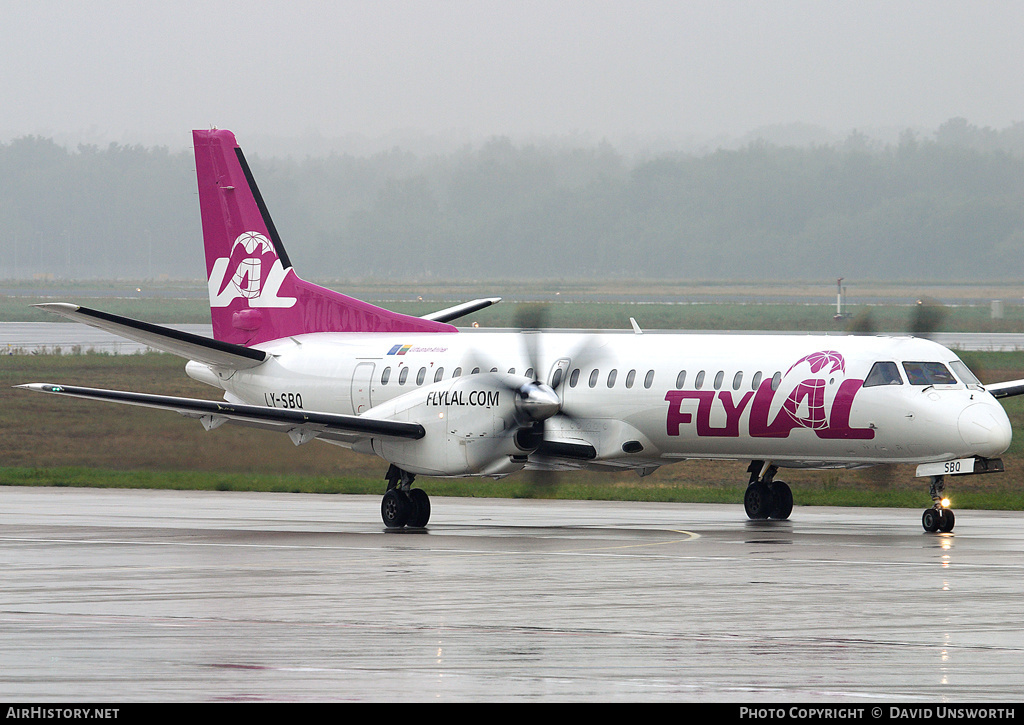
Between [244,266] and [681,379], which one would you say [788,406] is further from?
[244,266]

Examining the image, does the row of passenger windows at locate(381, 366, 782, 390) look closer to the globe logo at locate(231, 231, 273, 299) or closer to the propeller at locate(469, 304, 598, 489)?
the propeller at locate(469, 304, 598, 489)

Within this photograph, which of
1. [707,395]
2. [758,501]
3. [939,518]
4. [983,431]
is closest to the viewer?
[983,431]

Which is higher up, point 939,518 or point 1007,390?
point 1007,390

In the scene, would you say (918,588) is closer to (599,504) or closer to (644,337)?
(644,337)

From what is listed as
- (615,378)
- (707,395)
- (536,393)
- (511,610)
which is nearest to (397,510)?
(536,393)

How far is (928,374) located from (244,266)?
14376 millimetres

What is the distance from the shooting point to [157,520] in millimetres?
26500

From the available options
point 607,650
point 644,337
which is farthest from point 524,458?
point 607,650

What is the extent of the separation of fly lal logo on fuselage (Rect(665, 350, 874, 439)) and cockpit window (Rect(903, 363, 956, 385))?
0.86 metres

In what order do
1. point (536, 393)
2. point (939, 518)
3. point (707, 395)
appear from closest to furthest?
point (939, 518), point (536, 393), point (707, 395)

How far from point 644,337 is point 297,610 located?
13714mm

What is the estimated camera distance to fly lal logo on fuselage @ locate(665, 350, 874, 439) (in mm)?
24328

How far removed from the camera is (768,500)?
88.4 ft

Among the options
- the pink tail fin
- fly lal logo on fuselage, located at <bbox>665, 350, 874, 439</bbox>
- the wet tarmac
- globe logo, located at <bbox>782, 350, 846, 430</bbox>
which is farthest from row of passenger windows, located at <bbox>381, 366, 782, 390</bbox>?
the pink tail fin
